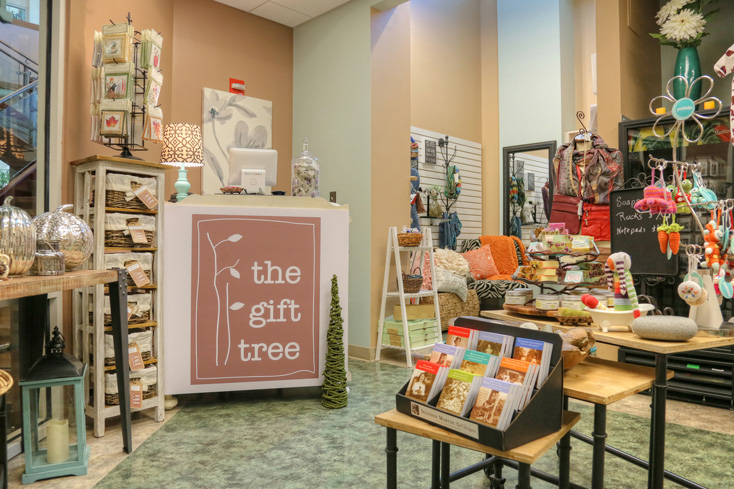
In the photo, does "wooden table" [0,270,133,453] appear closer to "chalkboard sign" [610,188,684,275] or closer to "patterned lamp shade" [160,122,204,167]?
"patterned lamp shade" [160,122,204,167]

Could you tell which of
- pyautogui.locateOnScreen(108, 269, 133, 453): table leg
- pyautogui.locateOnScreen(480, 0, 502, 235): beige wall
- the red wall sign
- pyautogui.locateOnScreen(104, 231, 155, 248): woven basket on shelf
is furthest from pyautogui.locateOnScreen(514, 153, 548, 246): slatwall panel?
pyautogui.locateOnScreen(108, 269, 133, 453): table leg

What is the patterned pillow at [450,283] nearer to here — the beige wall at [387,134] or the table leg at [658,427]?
the beige wall at [387,134]

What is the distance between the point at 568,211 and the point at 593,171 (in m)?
0.51

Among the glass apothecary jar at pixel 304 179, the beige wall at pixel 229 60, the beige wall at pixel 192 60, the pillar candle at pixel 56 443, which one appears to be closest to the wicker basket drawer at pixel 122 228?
the beige wall at pixel 192 60

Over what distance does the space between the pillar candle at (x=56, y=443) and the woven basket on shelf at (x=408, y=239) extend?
3.13 metres

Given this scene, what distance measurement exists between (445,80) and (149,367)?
20.2ft

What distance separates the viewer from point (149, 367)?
3.19 metres

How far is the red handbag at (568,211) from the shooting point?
188 inches

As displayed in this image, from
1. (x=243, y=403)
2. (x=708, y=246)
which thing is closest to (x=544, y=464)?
(x=708, y=246)

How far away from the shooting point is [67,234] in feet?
7.99

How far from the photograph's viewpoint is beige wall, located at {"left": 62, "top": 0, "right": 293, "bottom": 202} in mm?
3344

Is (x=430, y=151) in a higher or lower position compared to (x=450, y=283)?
higher

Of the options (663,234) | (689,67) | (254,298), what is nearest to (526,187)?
(689,67)

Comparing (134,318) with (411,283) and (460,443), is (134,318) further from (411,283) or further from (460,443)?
(411,283)
